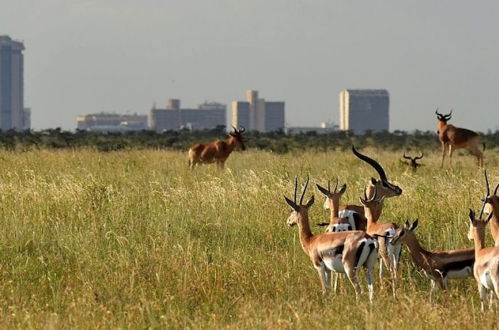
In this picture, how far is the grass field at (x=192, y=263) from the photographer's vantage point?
643cm

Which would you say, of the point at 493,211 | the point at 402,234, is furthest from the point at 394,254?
the point at 493,211

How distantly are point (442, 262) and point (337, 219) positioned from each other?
1.39 meters

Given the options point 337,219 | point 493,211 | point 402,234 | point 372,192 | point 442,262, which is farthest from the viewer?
point 372,192

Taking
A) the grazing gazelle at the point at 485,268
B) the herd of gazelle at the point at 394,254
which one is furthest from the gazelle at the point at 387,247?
the grazing gazelle at the point at 485,268

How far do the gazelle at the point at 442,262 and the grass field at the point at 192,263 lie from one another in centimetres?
14

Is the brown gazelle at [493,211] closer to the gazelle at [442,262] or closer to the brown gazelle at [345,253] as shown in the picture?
the gazelle at [442,262]

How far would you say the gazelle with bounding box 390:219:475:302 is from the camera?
23.5ft

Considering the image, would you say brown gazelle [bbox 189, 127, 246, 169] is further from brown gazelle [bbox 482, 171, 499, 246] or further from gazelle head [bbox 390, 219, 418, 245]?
gazelle head [bbox 390, 219, 418, 245]

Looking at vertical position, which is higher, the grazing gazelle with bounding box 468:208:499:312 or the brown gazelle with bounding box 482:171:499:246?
the brown gazelle with bounding box 482:171:499:246

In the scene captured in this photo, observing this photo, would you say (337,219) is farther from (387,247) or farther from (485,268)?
(485,268)

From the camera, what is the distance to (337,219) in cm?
837

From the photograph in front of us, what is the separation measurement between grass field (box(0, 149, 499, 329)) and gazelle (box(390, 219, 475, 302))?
0.46ft

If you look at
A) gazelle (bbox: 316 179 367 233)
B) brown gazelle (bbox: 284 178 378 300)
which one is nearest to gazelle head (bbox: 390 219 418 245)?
brown gazelle (bbox: 284 178 378 300)

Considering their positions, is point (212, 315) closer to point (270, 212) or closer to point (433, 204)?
point (270, 212)
